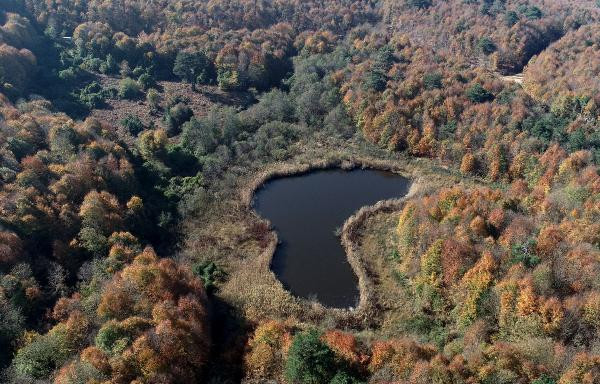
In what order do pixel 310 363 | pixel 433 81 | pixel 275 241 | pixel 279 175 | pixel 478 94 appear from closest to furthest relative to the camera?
pixel 310 363 → pixel 275 241 → pixel 279 175 → pixel 478 94 → pixel 433 81

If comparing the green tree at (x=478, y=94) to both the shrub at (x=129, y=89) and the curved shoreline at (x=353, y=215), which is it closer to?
the curved shoreline at (x=353, y=215)

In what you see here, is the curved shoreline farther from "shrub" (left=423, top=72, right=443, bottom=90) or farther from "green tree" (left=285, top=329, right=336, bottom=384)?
"shrub" (left=423, top=72, right=443, bottom=90)

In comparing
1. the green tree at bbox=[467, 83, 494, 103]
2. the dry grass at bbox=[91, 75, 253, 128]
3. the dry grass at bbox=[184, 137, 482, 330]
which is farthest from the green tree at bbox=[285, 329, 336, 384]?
the green tree at bbox=[467, 83, 494, 103]

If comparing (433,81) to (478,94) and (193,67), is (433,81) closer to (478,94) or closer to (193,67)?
(478,94)

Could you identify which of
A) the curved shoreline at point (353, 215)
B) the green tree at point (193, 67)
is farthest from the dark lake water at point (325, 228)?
the green tree at point (193, 67)

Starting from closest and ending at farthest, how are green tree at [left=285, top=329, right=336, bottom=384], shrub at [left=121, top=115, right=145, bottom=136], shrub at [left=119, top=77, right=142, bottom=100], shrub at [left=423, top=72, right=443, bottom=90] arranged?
green tree at [left=285, top=329, right=336, bottom=384] < shrub at [left=121, top=115, right=145, bottom=136] < shrub at [left=423, top=72, right=443, bottom=90] < shrub at [left=119, top=77, right=142, bottom=100]

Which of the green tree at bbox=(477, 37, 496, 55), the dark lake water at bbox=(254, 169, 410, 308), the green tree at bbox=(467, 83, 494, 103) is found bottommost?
the dark lake water at bbox=(254, 169, 410, 308)

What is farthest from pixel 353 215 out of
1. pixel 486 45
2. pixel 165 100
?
pixel 486 45

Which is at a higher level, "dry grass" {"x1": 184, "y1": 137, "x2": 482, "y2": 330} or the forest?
the forest
